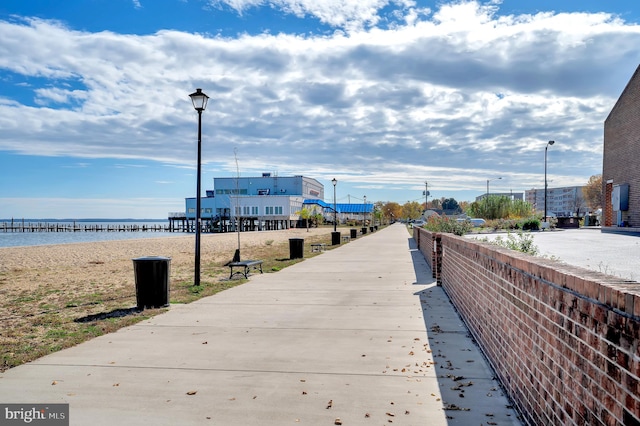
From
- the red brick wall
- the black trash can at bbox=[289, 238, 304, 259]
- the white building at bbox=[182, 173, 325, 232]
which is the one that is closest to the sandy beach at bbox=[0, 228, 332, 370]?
the black trash can at bbox=[289, 238, 304, 259]

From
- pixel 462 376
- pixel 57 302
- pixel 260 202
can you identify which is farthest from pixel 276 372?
pixel 260 202

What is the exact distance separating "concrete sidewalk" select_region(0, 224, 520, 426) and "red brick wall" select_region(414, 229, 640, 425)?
1.53ft

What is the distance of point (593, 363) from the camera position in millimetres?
2658

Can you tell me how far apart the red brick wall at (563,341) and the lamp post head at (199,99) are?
8549 mm

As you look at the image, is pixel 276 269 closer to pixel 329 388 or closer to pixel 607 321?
pixel 329 388

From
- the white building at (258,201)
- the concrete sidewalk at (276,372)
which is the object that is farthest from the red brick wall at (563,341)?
the white building at (258,201)

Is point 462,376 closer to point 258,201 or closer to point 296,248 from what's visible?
point 296,248

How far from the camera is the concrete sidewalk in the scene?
4.11 metres

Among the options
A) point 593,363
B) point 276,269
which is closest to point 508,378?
point 593,363

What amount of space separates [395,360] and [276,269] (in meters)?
10.5

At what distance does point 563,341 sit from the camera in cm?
313

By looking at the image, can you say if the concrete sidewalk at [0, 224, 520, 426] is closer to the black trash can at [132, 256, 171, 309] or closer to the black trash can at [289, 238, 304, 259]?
the black trash can at [132, 256, 171, 309]

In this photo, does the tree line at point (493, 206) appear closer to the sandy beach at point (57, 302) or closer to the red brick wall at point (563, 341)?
the sandy beach at point (57, 302)

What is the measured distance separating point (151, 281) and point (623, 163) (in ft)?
124
